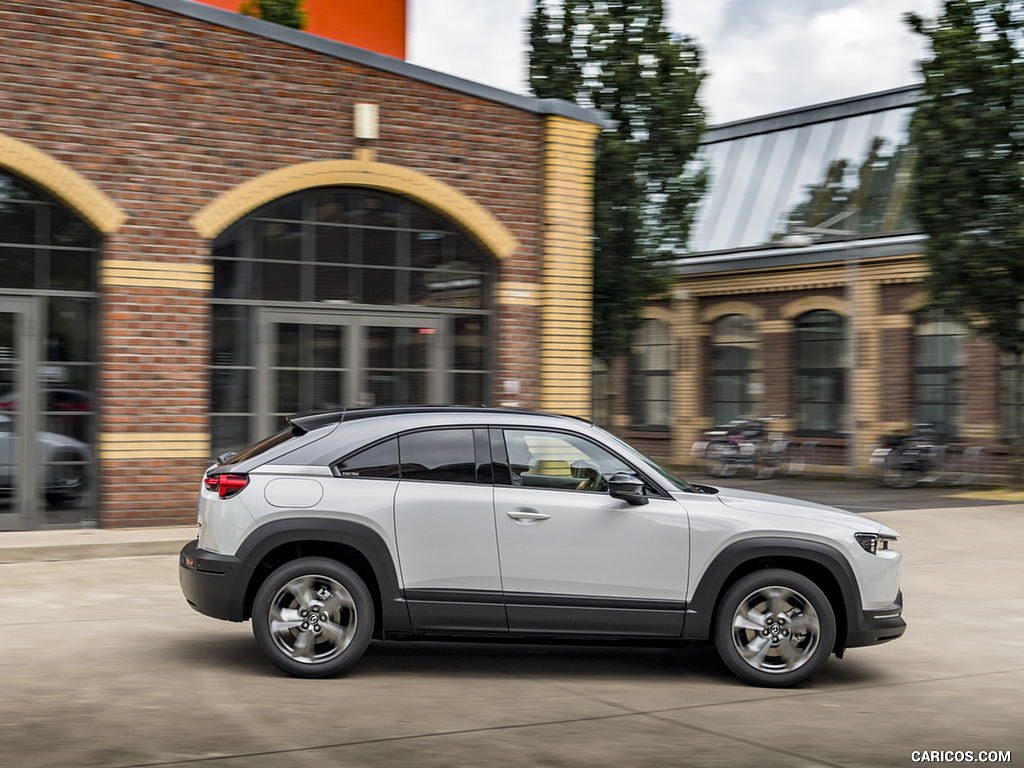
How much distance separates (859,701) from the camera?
21.7ft

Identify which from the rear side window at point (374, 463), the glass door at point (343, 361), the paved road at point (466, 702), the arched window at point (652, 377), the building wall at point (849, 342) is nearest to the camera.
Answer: the paved road at point (466, 702)

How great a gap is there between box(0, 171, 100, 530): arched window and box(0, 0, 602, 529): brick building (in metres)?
0.02

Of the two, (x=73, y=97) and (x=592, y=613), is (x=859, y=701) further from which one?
(x=73, y=97)

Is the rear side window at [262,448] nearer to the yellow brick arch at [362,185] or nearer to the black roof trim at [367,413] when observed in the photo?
the black roof trim at [367,413]

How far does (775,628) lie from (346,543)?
252 cm

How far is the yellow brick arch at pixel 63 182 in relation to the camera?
469 inches

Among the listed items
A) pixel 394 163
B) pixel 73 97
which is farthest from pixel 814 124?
pixel 73 97

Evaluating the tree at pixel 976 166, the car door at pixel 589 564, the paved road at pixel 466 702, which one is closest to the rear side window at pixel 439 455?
the car door at pixel 589 564

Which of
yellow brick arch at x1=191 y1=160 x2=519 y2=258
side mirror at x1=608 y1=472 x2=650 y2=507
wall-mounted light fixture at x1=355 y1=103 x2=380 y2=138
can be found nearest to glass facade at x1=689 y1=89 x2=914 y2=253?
yellow brick arch at x1=191 y1=160 x2=519 y2=258

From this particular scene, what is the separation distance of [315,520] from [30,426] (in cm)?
652

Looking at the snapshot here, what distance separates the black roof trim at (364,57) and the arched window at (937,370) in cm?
1201

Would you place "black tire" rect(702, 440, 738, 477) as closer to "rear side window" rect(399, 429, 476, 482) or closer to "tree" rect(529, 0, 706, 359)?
"tree" rect(529, 0, 706, 359)

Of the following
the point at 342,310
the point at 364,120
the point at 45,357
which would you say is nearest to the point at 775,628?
the point at 342,310

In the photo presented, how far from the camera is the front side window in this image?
704 cm
